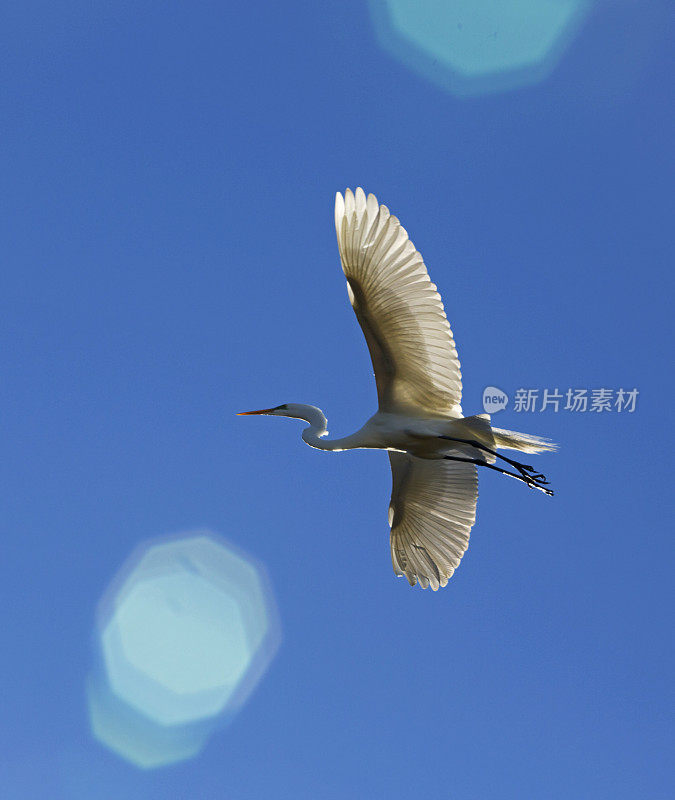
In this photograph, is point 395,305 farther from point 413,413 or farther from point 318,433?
point 318,433

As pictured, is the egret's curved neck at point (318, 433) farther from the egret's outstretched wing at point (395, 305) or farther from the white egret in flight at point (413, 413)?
the egret's outstretched wing at point (395, 305)

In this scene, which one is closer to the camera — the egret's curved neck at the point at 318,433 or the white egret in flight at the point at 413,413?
the white egret in flight at the point at 413,413

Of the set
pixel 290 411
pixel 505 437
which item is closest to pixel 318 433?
pixel 290 411

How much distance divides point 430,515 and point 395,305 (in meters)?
3.11

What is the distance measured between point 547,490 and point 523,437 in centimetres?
77

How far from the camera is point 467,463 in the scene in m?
10.4

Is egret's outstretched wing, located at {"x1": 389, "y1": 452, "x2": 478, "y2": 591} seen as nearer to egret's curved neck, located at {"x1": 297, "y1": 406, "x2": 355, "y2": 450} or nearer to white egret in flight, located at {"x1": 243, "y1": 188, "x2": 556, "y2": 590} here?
white egret in flight, located at {"x1": 243, "y1": 188, "x2": 556, "y2": 590}

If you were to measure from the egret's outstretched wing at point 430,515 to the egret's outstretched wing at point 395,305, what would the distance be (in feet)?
3.62

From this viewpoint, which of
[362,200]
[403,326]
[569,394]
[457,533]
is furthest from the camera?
[569,394]

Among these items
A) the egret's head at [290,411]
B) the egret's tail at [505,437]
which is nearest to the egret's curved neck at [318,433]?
the egret's head at [290,411]

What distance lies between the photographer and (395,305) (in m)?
8.90

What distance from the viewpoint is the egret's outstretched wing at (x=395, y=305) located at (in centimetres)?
855

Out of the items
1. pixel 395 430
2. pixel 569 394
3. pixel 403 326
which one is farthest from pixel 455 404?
pixel 569 394

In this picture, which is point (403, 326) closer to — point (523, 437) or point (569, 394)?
point (523, 437)
